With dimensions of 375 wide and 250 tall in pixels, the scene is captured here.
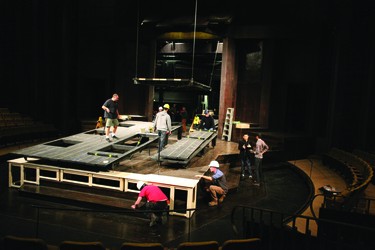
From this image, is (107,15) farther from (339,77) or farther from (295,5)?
(339,77)

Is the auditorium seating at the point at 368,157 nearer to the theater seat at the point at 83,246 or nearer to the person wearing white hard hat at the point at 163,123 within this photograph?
the person wearing white hard hat at the point at 163,123

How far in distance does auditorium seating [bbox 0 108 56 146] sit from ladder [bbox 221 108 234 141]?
833 centimetres

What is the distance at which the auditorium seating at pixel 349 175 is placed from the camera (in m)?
5.39

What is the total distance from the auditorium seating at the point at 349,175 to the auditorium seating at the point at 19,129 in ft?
36.7

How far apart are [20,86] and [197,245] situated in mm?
14753

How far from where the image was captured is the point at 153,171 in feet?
26.5

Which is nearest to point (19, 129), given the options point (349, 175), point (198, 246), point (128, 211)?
point (128, 211)

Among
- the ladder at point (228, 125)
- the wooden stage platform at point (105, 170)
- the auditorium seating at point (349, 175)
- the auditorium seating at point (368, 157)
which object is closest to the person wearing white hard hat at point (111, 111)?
the wooden stage platform at point (105, 170)

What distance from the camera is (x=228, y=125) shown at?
14.5 meters

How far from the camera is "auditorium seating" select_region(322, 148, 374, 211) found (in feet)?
17.7

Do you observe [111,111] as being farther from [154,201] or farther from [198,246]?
[198,246]

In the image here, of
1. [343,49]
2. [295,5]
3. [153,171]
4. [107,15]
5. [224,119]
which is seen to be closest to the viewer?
[153,171]

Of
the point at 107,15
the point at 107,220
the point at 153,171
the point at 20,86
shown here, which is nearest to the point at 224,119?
the point at 153,171

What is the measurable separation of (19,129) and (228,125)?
9.32 m
